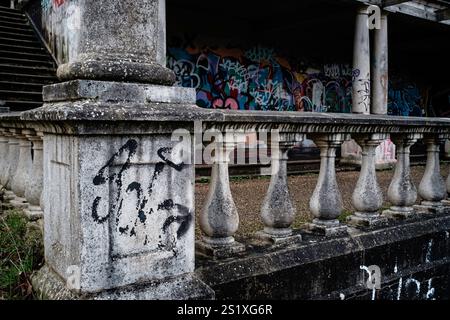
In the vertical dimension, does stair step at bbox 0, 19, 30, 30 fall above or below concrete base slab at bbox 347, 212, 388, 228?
above

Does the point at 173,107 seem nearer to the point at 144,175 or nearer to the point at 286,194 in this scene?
the point at 144,175

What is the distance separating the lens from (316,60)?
14.2 m

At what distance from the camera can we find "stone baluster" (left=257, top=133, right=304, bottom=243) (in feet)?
8.09

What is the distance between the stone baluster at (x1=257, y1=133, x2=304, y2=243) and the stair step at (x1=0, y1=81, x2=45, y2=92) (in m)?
6.67

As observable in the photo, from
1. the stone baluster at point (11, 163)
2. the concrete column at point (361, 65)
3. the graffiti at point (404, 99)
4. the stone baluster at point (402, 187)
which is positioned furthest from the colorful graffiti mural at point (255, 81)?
the stone baluster at point (402, 187)

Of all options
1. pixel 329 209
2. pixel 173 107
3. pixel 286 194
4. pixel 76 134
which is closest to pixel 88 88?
pixel 76 134

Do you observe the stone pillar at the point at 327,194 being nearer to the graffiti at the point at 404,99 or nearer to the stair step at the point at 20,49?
the stair step at the point at 20,49

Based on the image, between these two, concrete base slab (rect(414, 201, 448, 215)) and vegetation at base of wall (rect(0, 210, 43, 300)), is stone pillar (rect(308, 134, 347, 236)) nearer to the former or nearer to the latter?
concrete base slab (rect(414, 201, 448, 215))

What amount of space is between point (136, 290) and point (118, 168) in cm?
55

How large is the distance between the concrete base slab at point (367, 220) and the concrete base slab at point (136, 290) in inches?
53.1

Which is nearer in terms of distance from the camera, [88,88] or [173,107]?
[88,88]

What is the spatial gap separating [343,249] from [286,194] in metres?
0.53

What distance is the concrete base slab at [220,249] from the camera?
230 centimetres

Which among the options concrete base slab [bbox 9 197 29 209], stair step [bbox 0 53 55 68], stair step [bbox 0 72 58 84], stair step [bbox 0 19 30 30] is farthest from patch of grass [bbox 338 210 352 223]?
stair step [bbox 0 19 30 30]
